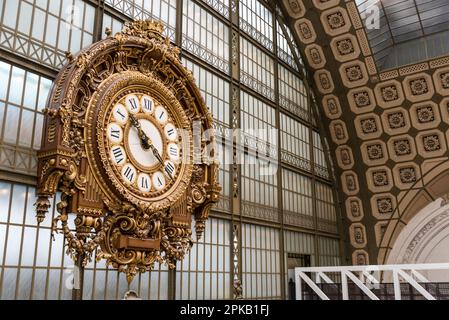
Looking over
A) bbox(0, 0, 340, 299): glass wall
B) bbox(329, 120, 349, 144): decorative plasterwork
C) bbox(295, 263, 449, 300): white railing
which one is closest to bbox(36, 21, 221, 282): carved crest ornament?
bbox(0, 0, 340, 299): glass wall

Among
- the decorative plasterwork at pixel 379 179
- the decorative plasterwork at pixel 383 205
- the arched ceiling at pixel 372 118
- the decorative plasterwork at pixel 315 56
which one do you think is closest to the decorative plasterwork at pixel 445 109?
the arched ceiling at pixel 372 118

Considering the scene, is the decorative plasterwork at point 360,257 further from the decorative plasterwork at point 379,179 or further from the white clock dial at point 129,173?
the white clock dial at point 129,173

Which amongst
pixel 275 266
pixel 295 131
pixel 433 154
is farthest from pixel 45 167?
pixel 433 154

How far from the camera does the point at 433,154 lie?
21.4 meters

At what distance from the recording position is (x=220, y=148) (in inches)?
571

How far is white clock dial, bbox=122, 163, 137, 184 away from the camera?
31.8ft

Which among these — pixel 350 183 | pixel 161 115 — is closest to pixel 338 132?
pixel 350 183

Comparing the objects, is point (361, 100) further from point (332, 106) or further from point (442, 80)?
point (442, 80)

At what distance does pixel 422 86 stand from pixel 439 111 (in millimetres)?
1356

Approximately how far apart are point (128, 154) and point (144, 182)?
72 cm

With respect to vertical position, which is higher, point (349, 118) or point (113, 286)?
point (349, 118)

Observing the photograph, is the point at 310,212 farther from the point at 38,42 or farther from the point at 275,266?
the point at 38,42

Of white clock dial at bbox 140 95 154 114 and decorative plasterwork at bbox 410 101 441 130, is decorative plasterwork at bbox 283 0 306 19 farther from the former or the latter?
white clock dial at bbox 140 95 154 114

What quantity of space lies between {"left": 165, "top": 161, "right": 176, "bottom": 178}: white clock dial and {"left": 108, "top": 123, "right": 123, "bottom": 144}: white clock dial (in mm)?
1430
